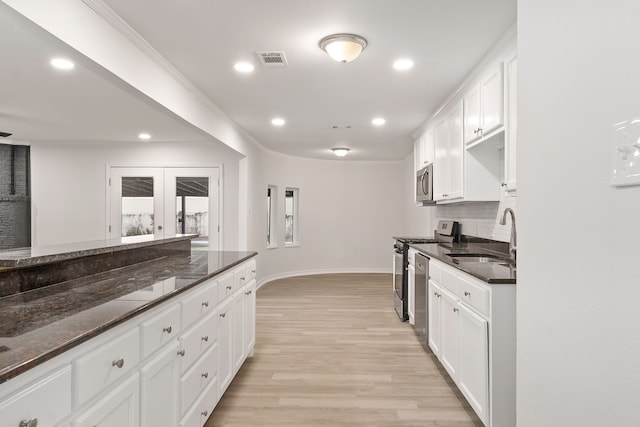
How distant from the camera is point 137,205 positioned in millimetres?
6664

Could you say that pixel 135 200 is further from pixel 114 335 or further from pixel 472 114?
pixel 114 335

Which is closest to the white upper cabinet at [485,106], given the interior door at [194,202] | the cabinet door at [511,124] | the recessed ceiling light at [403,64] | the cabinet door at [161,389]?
the cabinet door at [511,124]

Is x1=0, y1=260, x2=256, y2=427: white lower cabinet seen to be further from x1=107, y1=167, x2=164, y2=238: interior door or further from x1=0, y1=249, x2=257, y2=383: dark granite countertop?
x1=107, y1=167, x2=164, y2=238: interior door

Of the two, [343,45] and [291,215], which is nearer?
[343,45]

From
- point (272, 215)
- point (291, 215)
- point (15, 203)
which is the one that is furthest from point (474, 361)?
point (15, 203)

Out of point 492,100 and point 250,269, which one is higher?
point 492,100

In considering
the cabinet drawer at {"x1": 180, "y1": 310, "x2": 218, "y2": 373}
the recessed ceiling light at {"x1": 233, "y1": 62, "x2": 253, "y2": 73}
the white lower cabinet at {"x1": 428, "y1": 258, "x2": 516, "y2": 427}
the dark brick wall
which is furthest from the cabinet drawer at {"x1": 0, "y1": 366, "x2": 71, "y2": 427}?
the dark brick wall

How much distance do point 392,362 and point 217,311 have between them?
175cm

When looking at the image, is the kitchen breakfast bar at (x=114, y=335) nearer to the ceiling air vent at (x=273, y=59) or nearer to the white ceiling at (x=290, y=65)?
the white ceiling at (x=290, y=65)

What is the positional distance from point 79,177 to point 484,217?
6.14 metres

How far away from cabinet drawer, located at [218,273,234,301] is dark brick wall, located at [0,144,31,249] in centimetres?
552

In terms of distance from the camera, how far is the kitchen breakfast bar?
106 centimetres

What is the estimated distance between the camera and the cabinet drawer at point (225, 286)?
258cm

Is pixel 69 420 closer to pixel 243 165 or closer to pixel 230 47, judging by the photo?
pixel 230 47
